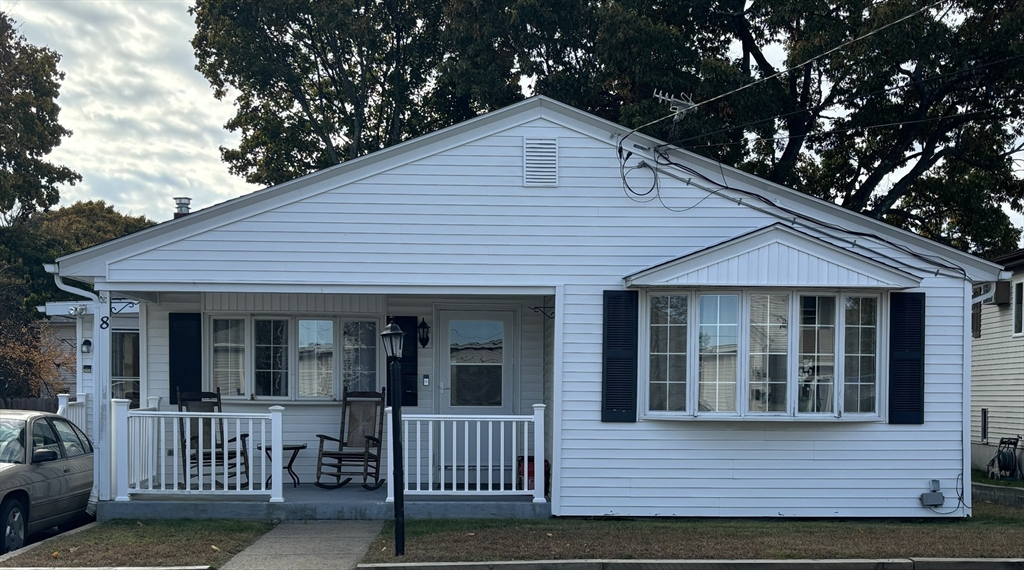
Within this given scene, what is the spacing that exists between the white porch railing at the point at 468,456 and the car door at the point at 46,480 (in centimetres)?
330

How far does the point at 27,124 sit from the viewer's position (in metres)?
25.9

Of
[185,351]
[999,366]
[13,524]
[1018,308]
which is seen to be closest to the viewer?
[13,524]

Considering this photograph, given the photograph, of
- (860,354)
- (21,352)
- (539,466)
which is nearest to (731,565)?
(539,466)

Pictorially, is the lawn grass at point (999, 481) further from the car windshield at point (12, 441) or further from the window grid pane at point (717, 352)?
the car windshield at point (12, 441)

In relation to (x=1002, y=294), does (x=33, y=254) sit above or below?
above

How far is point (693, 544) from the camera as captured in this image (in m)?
8.03

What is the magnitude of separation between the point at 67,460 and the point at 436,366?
4257mm

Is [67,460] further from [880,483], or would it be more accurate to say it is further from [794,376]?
[880,483]

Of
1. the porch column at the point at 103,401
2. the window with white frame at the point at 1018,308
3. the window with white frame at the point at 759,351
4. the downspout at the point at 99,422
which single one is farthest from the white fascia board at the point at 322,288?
the window with white frame at the point at 1018,308

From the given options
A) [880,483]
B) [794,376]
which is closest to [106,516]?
[794,376]

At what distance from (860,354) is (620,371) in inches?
98.9

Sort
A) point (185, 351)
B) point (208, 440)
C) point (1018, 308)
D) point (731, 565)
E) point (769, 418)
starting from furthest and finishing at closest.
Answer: point (1018, 308) → point (185, 351) → point (208, 440) → point (769, 418) → point (731, 565)

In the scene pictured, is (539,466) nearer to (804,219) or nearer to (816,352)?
(816,352)

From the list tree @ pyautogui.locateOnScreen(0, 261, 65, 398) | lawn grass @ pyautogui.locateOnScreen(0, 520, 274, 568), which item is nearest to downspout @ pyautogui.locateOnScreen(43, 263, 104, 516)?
lawn grass @ pyautogui.locateOnScreen(0, 520, 274, 568)
